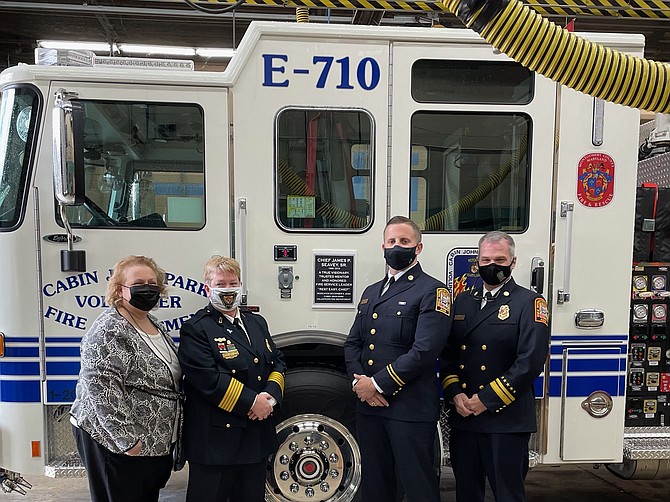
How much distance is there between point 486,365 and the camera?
2.85m

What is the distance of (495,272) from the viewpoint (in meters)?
2.88

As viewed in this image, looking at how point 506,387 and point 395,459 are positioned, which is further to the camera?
point 395,459

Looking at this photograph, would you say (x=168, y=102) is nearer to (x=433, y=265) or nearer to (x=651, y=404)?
(x=433, y=265)

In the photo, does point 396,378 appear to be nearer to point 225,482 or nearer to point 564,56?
point 225,482

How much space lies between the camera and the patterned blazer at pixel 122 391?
2396 mm

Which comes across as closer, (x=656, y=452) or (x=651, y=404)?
(x=656, y=452)

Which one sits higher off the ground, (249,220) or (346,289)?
(249,220)

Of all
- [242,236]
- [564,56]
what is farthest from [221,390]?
[564,56]

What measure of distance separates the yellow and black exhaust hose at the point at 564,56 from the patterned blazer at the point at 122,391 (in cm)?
200

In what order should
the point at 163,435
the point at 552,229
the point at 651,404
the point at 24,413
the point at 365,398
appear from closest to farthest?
1. the point at 163,435
2. the point at 365,398
3. the point at 24,413
4. the point at 552,229
5. the point at 651,404

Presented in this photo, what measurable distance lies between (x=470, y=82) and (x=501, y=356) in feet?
5.40

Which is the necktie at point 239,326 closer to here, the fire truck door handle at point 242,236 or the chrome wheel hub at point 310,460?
the fire truck door handle at point 242,236

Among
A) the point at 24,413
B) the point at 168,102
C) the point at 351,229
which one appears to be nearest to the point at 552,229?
the point at 351,229

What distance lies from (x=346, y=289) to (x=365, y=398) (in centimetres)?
70
